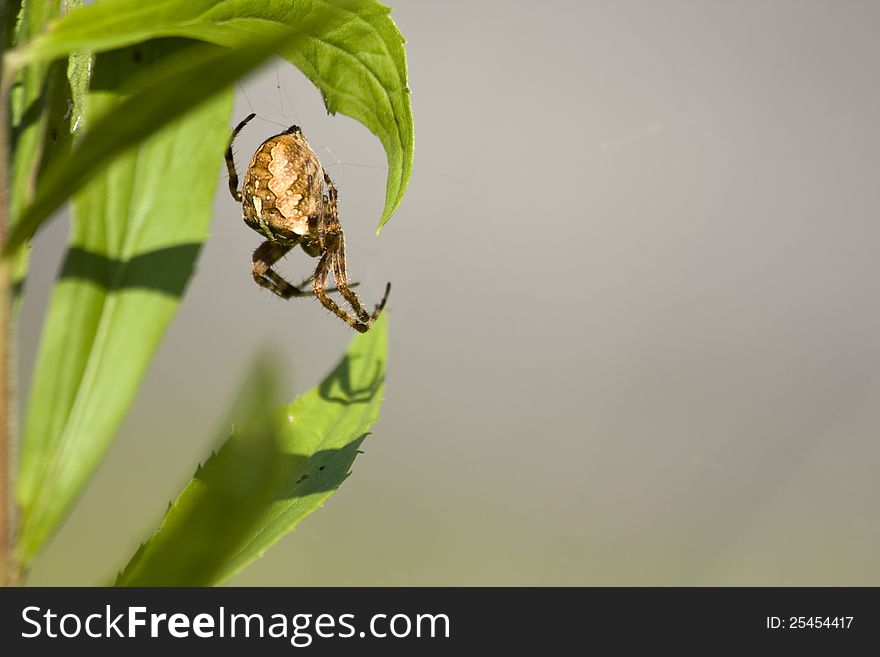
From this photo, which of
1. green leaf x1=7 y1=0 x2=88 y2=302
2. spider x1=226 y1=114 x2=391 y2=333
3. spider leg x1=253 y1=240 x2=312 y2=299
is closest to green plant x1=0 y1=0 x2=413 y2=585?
green leaf x1=7 y1=0 x2=88 y2=302

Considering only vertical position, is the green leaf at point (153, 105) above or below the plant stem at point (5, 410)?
above

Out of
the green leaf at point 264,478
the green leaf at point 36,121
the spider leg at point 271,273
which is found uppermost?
the green leaf at point 36,121

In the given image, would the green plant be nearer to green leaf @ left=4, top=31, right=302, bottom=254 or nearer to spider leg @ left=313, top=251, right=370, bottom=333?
green leaf @ left=4, top=31, right=302, bottom=254

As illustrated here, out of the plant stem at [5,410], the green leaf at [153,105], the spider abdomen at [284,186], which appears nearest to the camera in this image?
the green leaf at [153,105]

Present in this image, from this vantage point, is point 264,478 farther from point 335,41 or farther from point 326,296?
point 326,296

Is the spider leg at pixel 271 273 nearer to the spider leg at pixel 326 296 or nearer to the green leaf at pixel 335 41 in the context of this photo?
the spider leg at pixel 326 296

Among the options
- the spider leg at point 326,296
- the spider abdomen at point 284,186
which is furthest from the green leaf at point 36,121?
the spider leg at point 326,296
